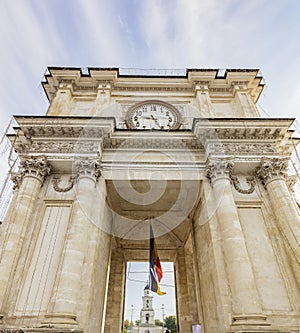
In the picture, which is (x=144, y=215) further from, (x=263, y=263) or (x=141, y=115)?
(x=263, y=263)

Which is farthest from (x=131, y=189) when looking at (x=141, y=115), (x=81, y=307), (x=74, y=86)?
(x=74, y=86)

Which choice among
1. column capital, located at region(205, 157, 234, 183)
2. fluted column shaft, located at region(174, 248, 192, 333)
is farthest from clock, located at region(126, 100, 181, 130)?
fluted column shaft, located at region(174, 248, 192, 333)

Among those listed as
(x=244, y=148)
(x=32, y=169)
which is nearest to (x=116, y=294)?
(x=32, y=169)

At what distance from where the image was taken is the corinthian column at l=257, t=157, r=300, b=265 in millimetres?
8000

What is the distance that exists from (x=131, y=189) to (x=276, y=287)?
5.94 metres

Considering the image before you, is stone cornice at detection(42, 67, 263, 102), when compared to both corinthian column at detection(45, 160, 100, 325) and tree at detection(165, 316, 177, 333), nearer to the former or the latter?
corinthian column at detection(45, 160, 100, 325)

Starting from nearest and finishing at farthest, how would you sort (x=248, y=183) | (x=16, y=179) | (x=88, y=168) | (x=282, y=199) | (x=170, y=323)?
(x=282, y=199)
(x=88, y=168)
(x=16, y=179)
(x=248, y=183)
(x=170, y=323)

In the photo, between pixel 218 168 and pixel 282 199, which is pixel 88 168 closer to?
pixel 218 168

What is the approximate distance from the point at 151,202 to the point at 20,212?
17.5ft

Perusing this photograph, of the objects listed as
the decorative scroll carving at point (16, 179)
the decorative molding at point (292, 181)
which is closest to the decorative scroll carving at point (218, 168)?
the decorative molding at point (292, 181)

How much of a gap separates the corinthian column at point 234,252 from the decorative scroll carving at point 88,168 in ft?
13.5

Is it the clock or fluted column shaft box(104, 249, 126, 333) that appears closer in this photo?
the clock

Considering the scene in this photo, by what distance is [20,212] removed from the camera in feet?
26.9

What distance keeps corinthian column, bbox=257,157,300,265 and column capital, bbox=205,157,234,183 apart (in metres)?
1.28
